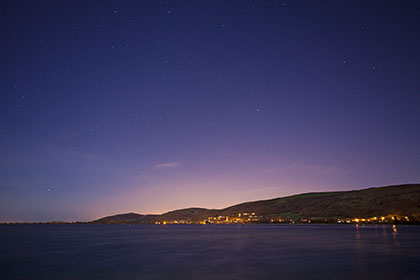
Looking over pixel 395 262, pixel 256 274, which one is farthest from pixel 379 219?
pixel 256 274

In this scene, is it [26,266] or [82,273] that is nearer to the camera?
[82,273]

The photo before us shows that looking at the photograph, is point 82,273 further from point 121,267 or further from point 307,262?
point 307,262

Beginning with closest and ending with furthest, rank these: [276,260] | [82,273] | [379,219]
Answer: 1. [82,273]
2. [276,260]
3. [379,219]

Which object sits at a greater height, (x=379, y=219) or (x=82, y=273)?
(x=82, y=273)

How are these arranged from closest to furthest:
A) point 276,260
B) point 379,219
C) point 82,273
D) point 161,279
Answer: point 161,279
point 82,273
point 276,260
point 379,219

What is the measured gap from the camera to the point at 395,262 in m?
35.3

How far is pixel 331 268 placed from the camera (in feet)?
102

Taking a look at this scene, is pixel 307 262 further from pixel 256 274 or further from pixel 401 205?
pixel 401 205

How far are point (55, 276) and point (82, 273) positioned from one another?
2.20 metres

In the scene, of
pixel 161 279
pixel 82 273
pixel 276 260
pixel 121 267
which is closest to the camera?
pixel 161 279

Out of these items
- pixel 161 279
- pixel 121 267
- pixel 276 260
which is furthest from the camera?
pixel 276 260

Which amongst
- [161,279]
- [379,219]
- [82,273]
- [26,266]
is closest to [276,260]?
[161,279]

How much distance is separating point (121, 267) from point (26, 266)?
10623 mm

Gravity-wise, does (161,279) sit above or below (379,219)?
above
